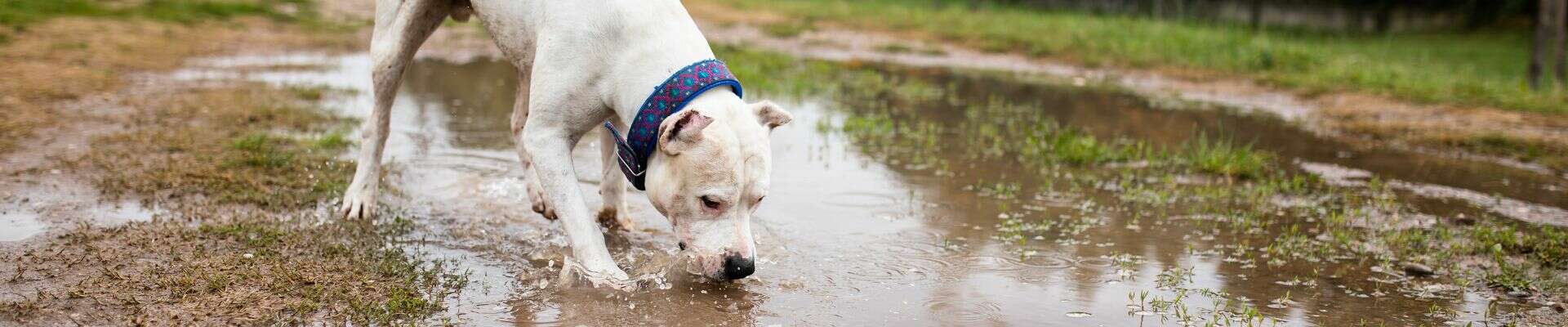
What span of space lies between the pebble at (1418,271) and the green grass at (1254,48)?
7130mm

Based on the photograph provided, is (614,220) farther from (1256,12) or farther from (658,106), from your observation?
(1256,12)

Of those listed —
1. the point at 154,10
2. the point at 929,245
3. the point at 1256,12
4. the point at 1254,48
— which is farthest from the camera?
the point at 1256,12

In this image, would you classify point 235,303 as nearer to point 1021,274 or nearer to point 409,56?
point 409,56

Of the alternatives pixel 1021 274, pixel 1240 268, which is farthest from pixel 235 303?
pixel 1240 268

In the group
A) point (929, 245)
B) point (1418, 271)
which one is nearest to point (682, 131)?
point (929, 245)

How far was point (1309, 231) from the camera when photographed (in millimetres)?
5617

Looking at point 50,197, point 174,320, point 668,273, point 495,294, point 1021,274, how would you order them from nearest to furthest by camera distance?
point 174,320, point 495,294, point 668,273, point 1021,274, point 50,197

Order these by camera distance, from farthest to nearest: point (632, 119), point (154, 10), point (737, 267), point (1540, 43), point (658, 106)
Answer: point (154, 10), point (1540, 43), point (632, 119), point (658, 106), point (737, 267)

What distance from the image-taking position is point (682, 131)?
142 inches

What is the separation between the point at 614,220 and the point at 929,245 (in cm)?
136

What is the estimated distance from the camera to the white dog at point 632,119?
3.69 m

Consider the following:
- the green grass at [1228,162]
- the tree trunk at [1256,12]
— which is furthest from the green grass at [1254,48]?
the green grass at [1228,162]

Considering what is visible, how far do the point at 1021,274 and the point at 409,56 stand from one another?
2.81 meters

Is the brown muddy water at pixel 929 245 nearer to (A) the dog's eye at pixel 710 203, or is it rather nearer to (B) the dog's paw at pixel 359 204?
(B) the dog's paw at pixel 359 204
